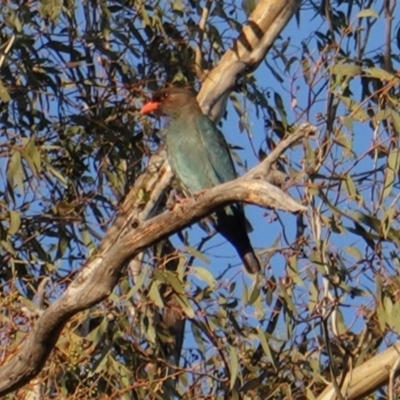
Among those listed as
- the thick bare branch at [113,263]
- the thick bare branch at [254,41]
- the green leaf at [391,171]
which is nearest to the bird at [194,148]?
the thick bare branch at [254,41]

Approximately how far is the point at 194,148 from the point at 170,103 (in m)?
0.20

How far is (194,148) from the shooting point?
705cm

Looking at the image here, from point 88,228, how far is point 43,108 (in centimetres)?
50

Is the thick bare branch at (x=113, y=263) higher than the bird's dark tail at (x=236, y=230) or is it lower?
lower

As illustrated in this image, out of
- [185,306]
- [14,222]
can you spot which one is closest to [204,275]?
[185,306]

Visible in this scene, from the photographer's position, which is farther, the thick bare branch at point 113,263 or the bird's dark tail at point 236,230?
the bird's dark tail at point 236,230

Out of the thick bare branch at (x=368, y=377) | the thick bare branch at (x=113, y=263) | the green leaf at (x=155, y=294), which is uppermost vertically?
the green leaf at (x=155, y=294)

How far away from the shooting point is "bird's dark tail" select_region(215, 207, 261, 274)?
21.5 feet

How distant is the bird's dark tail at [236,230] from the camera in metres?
6.55

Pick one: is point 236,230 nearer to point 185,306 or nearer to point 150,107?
point 185,306

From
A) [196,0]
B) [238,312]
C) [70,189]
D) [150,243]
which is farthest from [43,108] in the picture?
[150,243]

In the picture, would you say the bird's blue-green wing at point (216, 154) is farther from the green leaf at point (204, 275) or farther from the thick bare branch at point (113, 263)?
the thick bare branch at point (113, 263)

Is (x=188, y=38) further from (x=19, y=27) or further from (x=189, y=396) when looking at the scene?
(x=189, y=396)

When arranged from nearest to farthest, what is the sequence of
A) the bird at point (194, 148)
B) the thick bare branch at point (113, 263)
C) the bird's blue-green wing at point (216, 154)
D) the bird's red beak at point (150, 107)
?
the thick bare branch at point (113, 263) < the bird at point (194, 148) < the bird's blue-green wing at point (216, 154) < the bird's red beak at point (150, 107)
